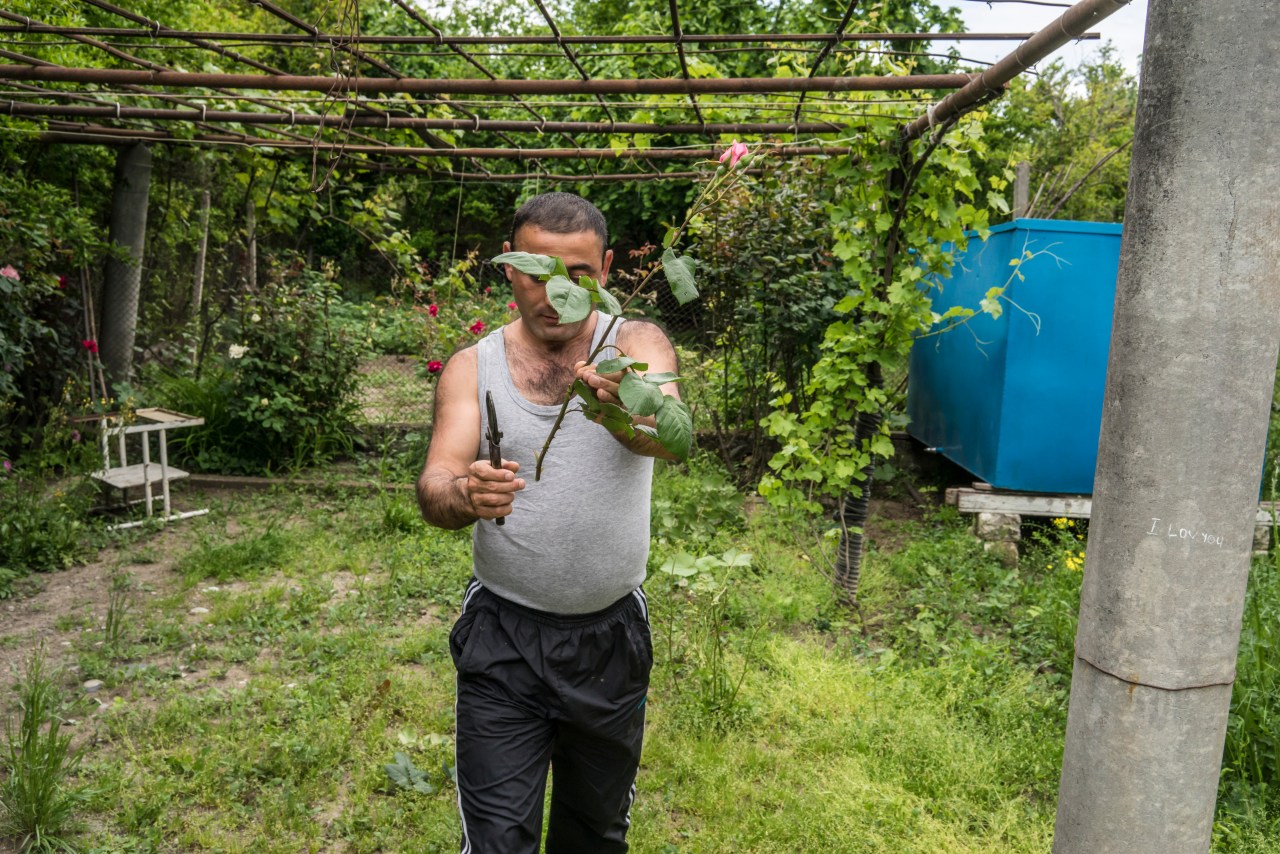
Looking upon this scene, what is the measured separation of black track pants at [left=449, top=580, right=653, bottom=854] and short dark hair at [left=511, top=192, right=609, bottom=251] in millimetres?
890

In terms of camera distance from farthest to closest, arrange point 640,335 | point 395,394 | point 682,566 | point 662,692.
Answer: point 395,394
point 662,692
point 682,566
point 640,335

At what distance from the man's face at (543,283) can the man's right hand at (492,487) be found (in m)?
0.46

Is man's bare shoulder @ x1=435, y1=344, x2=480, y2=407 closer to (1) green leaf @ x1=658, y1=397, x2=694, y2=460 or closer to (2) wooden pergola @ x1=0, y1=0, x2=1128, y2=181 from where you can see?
(1) green leaf @ x1=658, y1=397, x2=694, y2=460

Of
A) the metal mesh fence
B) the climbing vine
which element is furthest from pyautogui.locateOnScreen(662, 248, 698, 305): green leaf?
the metal mesh fence

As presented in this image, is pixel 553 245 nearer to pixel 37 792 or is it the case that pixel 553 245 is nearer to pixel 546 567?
pixel 546 567

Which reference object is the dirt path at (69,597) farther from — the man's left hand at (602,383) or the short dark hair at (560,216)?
the man's left hand at (602,383)

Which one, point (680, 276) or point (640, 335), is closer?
point (680, 276)

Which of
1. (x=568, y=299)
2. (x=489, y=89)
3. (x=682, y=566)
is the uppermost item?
(x=489, y=89)

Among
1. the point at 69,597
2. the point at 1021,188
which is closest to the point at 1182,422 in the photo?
the point at 69,597

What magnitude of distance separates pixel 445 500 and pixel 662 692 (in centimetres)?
230

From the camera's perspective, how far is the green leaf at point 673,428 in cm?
171

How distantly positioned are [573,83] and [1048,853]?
3.37m

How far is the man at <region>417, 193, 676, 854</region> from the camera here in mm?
2094

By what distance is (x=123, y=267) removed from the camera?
8.13 m
